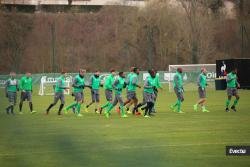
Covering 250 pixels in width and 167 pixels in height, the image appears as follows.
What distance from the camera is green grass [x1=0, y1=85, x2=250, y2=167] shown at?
1194 centimetres

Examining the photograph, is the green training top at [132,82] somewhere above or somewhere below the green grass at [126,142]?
above

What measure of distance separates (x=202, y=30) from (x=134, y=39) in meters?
9.01

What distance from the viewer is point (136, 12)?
75875 millimetres

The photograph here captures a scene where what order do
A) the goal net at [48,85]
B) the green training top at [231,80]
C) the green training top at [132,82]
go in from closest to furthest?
the green training top at [132,82], the green training top at [231,80], the goal net at [48,85]

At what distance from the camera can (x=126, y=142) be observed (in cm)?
1659

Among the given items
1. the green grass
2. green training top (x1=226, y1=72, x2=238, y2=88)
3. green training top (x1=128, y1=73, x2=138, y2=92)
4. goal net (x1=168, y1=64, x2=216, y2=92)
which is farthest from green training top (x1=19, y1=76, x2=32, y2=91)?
goal net (x1=168, y1=64, x2=216, y2=92)

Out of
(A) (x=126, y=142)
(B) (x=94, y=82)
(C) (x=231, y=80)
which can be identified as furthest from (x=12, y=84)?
(A) (x=126, y=142)

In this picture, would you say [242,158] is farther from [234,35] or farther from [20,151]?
[234,35]

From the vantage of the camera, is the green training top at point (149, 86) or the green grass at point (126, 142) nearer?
the green grass at point (126, 142)

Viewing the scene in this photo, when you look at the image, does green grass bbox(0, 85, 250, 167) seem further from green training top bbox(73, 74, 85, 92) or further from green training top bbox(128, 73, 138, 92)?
green training top bbox(73, 74, 85, 92)

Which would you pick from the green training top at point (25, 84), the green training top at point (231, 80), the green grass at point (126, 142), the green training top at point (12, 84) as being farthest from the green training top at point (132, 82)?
the green training top at point (12, 84)

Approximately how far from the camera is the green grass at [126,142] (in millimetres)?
11938

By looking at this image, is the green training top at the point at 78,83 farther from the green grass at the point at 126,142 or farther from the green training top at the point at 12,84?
the green training top at the point at 12,84

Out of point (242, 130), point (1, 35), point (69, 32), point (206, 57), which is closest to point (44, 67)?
point (69, 32)
